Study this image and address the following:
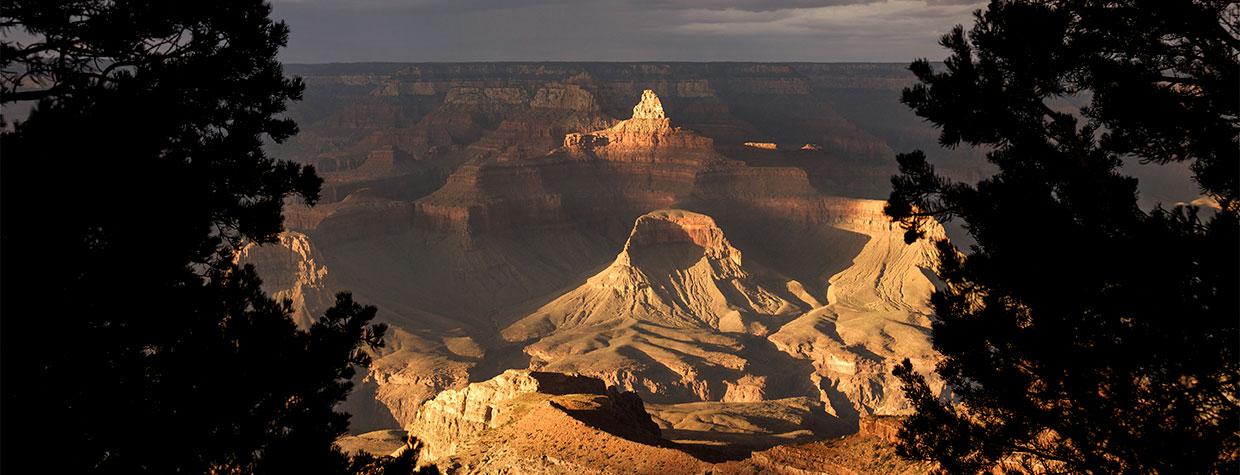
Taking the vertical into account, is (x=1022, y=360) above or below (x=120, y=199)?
below

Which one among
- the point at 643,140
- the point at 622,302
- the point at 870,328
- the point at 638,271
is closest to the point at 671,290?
the point at 638,271

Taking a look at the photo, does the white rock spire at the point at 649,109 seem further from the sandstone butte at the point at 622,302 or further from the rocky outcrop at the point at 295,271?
the rocky outcrop at the point at 295,271

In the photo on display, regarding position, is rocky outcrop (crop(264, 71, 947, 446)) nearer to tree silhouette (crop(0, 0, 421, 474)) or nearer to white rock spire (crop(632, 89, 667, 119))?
white rock spire (crop(632, 89, 667, 119))

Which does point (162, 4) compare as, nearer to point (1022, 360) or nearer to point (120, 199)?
point (120, 199)

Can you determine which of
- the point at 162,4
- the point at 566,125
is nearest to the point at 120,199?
the point at 162,4

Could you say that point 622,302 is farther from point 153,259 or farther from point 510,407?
point 153,259

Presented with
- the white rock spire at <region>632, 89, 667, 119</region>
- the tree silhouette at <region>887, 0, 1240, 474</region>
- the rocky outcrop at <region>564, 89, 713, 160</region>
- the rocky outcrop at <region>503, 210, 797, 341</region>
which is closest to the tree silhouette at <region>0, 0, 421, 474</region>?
the tree silhouette at <region>887, 0, 1240, 474</region>

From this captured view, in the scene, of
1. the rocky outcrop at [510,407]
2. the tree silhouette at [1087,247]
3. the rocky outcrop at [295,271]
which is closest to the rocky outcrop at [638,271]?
the rocky outcrop at [295,271]
